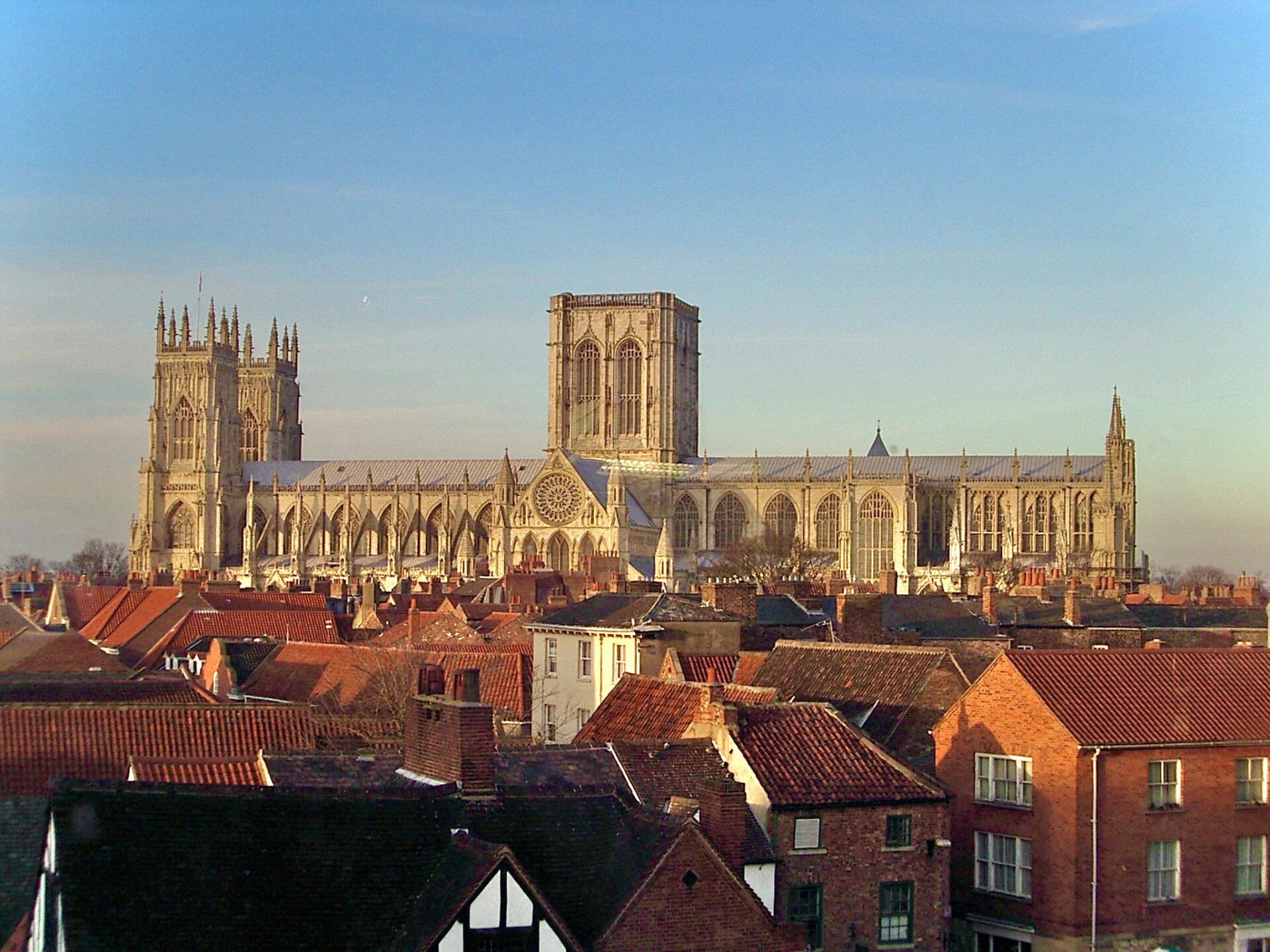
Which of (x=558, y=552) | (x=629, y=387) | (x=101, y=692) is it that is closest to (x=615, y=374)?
(x=629, y=387)

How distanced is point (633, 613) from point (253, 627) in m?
20.7

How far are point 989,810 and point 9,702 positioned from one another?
13.4 metres

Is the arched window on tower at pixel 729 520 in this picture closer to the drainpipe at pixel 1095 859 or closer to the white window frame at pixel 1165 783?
the white window frame at pixel 1165 783

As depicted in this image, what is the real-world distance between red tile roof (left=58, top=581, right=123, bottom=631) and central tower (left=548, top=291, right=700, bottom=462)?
79785 millimetres

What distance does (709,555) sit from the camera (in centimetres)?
14000

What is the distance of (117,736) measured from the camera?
26.3 meters

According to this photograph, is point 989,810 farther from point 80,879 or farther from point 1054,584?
point 1054,584

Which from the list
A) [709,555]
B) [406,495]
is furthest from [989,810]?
[406,495]

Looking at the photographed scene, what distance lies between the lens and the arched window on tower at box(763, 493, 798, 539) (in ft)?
468

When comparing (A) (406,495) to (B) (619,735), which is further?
(A) (406,495)

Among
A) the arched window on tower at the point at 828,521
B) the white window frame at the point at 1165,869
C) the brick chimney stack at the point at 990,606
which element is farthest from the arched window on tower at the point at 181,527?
the white window frame at the point at 1165,869

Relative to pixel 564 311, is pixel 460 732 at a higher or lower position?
lower

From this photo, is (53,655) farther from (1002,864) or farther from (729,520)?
(729,520)

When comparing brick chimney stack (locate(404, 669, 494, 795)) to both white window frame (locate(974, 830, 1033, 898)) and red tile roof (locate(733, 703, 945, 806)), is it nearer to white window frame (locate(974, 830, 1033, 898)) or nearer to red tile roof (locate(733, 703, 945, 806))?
red tile roof (locate(733, 703, 945, 806))
